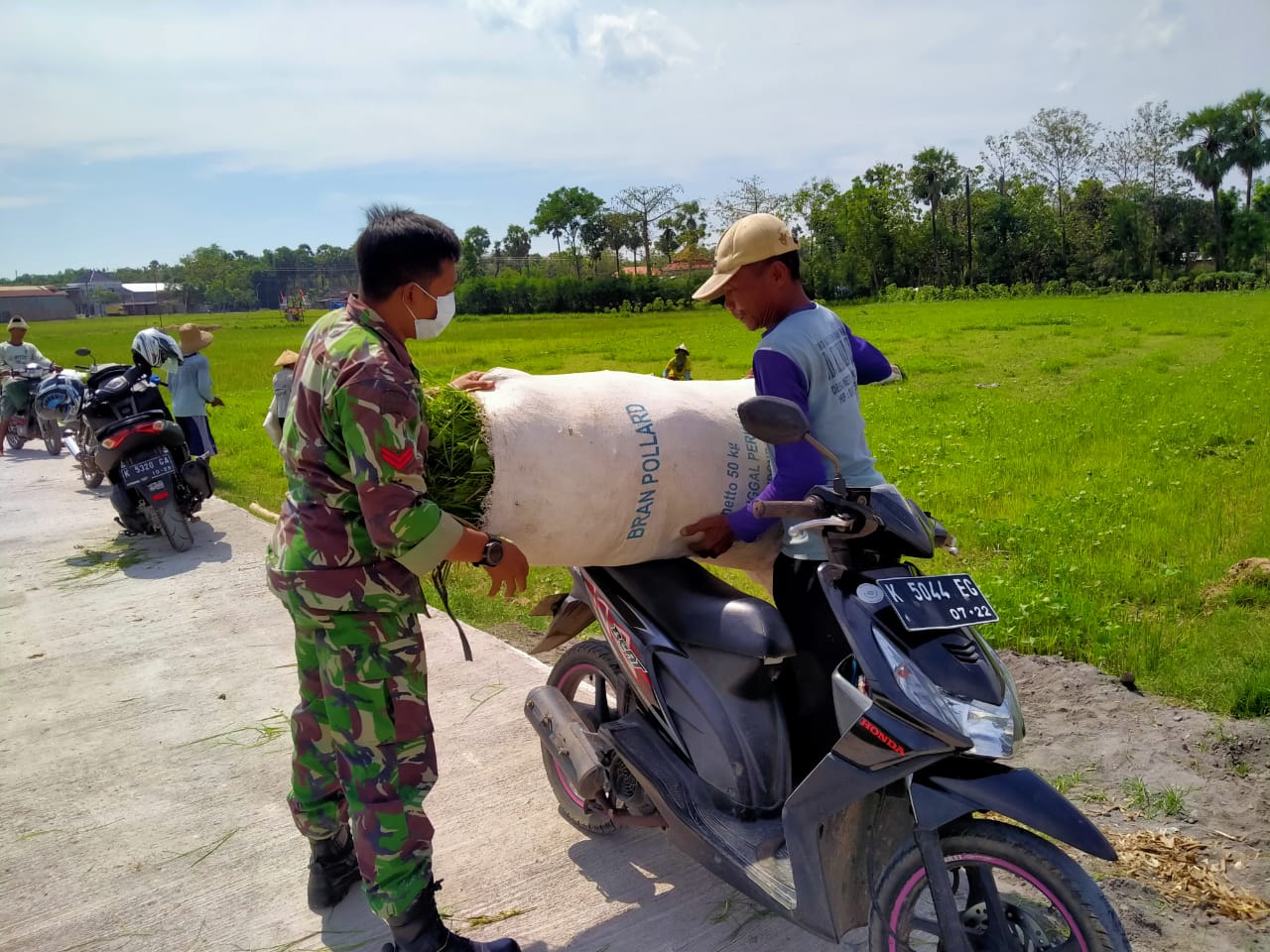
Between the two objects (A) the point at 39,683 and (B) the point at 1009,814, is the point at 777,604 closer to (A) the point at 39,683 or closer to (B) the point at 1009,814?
(B) the point at 1009,814

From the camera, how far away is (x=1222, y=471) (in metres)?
7.92

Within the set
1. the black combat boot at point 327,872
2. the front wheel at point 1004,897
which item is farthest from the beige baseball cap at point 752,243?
the black combat boot at point 327,872

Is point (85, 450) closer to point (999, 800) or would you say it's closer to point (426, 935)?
point (426, 935)

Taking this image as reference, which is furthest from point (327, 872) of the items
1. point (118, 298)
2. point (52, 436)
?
point (118, 298)

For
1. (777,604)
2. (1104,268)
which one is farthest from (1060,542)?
(1104,268)

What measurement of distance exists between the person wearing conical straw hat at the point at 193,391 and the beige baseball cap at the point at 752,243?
6667 millimetres

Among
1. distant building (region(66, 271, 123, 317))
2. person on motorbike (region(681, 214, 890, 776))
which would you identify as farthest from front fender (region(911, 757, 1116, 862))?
distant building (region(66, 271, 123, 317))

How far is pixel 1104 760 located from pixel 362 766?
2.63m

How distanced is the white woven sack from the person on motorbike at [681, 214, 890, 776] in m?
0.13

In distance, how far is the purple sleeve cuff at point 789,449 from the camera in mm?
2570

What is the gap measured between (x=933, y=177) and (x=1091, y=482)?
5971cm

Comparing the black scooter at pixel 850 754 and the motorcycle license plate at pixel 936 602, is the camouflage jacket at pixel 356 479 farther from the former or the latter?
the motorcycle license plate at pixel 936 602

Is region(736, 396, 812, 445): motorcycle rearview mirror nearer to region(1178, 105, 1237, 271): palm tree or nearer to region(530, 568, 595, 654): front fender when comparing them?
region(530, 568, 595, 654): front fender

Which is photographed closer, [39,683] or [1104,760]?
[1104,760]
